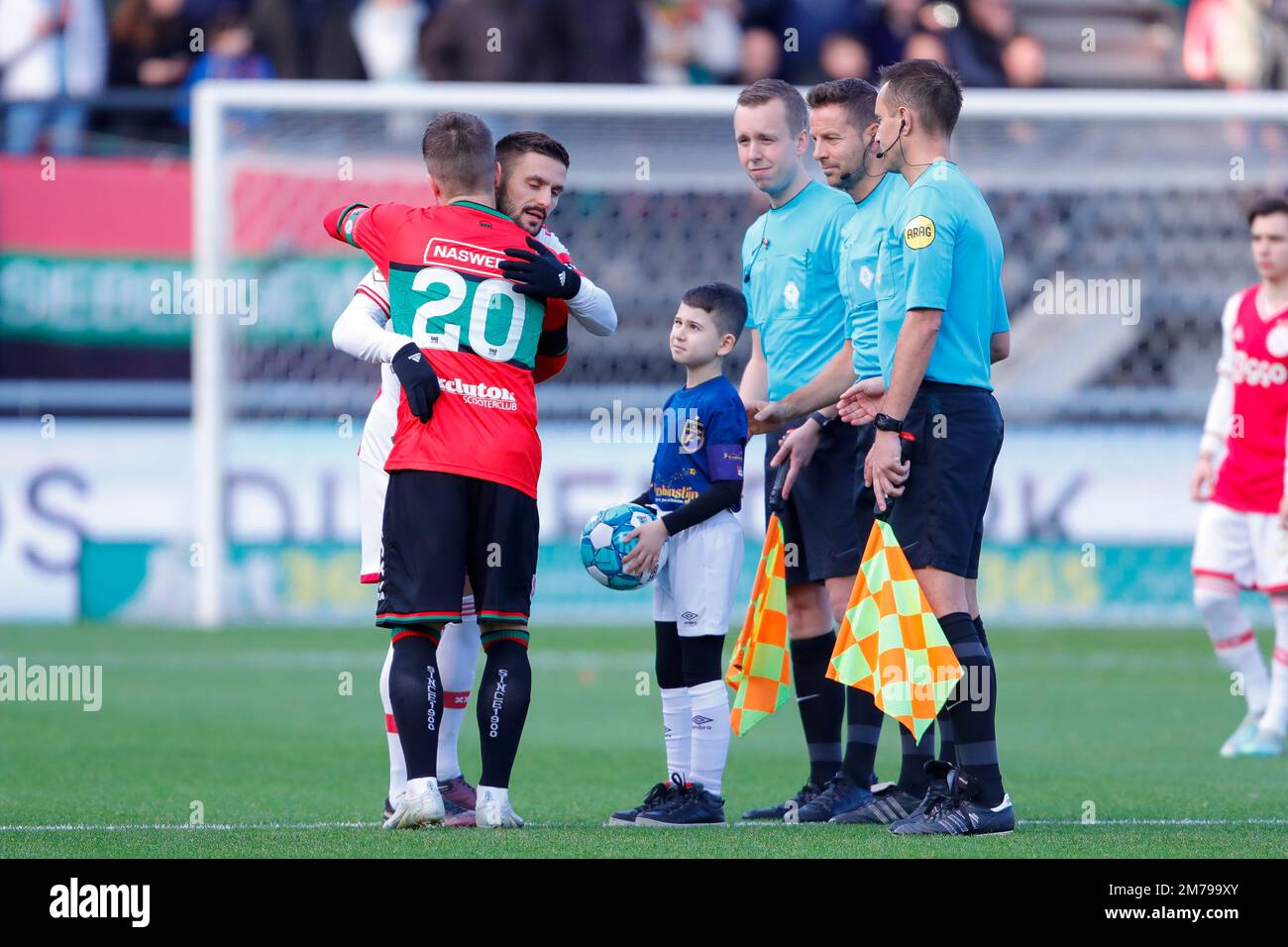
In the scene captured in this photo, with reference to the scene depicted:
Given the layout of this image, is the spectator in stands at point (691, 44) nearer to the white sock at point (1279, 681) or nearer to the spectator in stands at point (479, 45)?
the spectator in stands at point (479, 45)

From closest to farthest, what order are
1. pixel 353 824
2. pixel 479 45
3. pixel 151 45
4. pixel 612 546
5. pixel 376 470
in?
1. pixel 353 824
2. pixel 612 546
3. pixel 376 470
4. pixel 479 45
5. pixel 151 45

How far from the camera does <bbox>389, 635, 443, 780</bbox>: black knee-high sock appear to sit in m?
5.36

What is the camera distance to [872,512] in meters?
5.68

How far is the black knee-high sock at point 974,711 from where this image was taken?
5.37 metres

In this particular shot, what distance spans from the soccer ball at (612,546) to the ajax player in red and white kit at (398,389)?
1.37 ft

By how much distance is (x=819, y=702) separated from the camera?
635 centimetres

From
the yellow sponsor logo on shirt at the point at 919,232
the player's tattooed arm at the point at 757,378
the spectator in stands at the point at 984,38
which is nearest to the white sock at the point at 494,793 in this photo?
the player's tattooed arm at the point at 757,378

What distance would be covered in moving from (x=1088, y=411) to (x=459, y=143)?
986cm

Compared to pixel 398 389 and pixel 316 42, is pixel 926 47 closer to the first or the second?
pixel 316 42

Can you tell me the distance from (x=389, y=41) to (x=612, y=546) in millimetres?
11198

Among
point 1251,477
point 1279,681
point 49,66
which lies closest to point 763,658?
point 1279,681

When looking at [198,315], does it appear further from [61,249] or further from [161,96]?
[161,96]

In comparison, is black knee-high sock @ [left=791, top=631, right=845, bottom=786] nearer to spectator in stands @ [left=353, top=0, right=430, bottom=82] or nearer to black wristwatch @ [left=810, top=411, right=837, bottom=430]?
black wristwatch @ [left=810, top=411, right=837, bottom=430]

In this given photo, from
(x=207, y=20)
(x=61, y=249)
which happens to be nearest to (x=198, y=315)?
(x=61, y=249)
